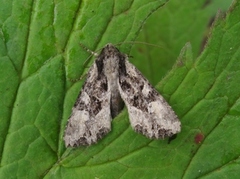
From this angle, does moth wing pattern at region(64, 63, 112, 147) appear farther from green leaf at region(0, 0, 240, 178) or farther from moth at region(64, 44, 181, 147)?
green leaf at region(0, 0, 240, 178)

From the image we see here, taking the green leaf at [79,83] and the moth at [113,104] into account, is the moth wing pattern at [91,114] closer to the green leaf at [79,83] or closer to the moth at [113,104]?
the moth at [113,104]

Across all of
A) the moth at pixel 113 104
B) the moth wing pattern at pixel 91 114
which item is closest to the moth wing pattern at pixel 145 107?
the moth at pixel 113 104

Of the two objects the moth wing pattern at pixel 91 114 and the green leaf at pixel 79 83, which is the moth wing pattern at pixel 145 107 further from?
the moth wing pattern at pixel 91 114

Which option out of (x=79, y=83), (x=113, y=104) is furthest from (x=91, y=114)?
(x=79, y=83)

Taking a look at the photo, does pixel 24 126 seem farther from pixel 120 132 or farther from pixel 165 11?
pixel 165 11

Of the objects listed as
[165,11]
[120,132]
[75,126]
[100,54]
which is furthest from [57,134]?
[165,11]

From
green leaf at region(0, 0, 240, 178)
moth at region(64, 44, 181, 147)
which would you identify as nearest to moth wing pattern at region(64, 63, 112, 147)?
moth at region(64, 44, 181, 147)

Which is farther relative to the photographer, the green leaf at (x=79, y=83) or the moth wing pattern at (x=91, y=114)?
the moth wing pattern at (x=91, y=114)
